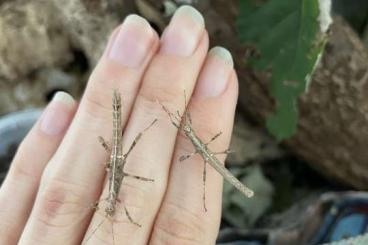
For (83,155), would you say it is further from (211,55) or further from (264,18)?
(264,18)

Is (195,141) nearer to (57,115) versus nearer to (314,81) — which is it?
(57,115)

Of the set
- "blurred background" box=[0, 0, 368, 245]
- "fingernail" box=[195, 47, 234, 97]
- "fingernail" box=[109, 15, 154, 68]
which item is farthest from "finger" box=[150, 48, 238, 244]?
"blurred background" box=[0, 0, 368, 245]

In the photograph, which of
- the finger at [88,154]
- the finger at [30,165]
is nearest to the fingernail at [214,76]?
the finger at [88,154]

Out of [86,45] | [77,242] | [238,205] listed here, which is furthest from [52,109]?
[238,205]

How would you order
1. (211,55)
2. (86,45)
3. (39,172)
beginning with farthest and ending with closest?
(86,45)
(39,172)
(211,55)

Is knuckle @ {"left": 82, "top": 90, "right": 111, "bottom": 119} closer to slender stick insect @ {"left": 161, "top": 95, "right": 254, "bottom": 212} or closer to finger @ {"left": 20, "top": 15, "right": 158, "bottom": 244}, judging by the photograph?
finger @ {"left": 20, "top": 15, "right": 158, "bottom": 244}

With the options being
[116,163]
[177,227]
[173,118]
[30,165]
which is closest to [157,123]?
[173,118]
